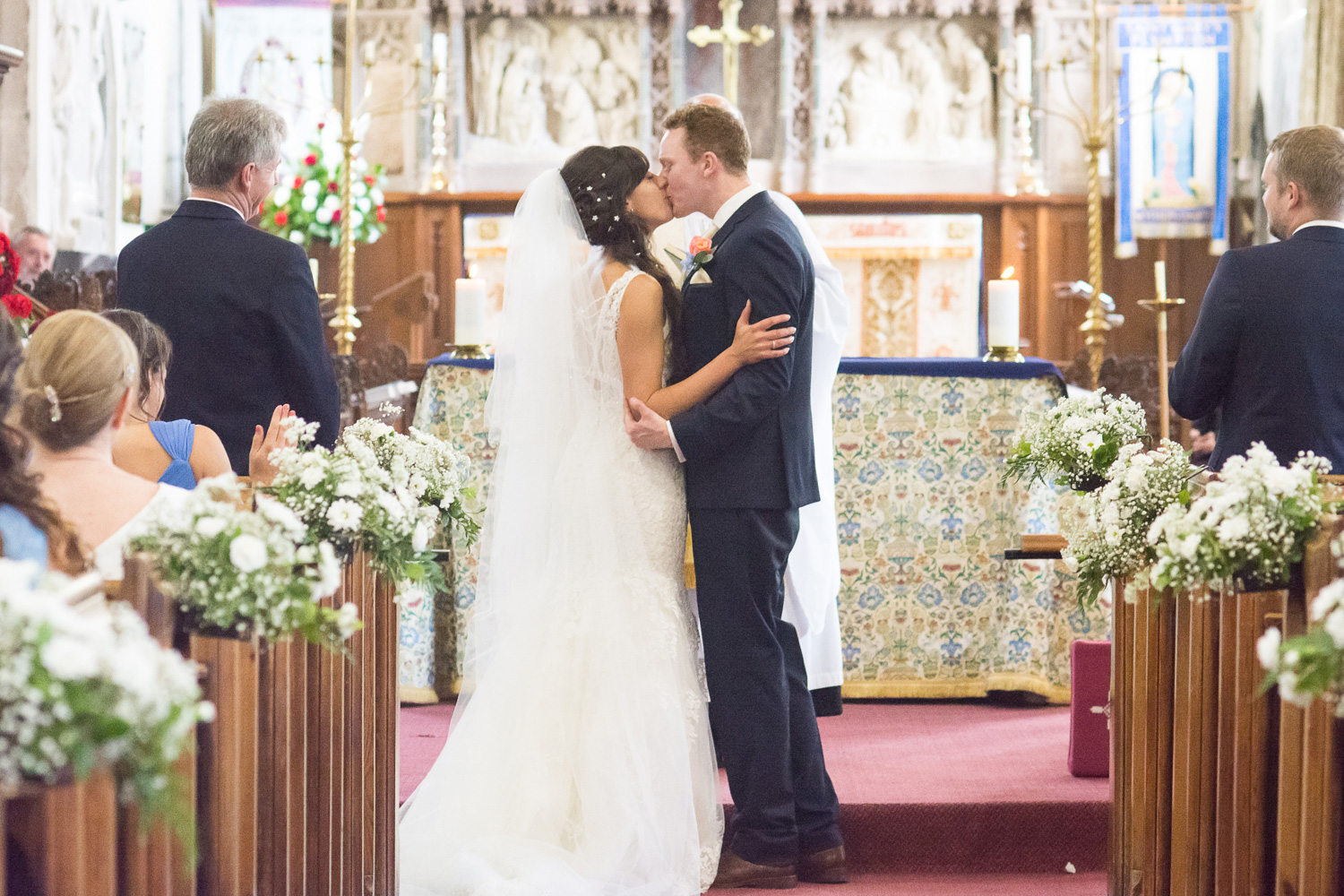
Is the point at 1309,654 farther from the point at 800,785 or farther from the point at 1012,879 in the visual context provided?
the point at 1012,879

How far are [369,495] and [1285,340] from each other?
2.10 meters

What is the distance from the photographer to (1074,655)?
13.5 feet

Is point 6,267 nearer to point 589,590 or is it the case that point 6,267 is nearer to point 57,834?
point 589,590

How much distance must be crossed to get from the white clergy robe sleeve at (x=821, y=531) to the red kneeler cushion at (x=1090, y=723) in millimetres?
677

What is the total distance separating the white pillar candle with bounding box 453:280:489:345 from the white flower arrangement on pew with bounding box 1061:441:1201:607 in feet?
8.53

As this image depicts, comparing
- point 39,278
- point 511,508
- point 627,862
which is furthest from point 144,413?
point 39,278

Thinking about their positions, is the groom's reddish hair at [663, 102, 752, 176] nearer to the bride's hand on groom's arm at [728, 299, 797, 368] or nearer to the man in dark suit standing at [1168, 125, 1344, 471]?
the bride's hand on groom's arm at [728, 299, 797, 368]

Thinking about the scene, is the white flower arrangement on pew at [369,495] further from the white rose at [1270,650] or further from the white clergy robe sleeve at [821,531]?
the white rose at [1270,650]

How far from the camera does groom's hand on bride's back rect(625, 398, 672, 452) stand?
3.19 m

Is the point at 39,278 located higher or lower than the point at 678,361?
higher

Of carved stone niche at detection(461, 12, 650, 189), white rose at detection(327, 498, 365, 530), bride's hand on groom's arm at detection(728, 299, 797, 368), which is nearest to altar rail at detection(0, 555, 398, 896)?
white rose at detection(327, 498, 365, 530)

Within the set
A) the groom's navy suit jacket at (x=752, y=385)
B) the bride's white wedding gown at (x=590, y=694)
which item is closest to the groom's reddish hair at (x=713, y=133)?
the groom's navy suit jacket at (x=752, y=385)

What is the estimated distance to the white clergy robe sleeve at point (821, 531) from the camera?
3.68 m

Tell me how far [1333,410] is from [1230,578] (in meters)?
1.21
